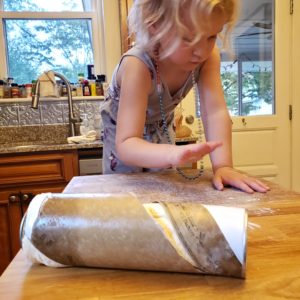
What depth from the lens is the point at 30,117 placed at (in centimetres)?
210

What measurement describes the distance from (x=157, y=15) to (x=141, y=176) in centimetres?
35

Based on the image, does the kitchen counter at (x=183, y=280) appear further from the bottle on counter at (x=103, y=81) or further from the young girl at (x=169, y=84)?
the bottle on counter at (x=103, y=81)

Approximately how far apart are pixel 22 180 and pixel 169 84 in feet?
3.35

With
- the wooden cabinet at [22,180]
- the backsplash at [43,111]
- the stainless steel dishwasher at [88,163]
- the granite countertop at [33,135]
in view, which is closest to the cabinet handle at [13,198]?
the wooden cabinet at [22,180]

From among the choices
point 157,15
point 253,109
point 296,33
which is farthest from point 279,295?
point 296,33

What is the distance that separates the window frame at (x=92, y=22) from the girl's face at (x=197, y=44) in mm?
1574

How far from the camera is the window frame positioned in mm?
2160

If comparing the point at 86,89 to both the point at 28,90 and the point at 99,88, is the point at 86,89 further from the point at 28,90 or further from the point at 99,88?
the point at 28,90

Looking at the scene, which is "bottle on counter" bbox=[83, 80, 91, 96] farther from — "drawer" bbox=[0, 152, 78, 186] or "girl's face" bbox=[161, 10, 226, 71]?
"girl's face" bbox=[161, 10, 226, 71]

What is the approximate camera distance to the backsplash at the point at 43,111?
207cm

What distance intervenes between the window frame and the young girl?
4.63ft

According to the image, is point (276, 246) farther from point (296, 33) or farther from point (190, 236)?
point (296, 33)

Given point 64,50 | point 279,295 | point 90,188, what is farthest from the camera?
point 64,50

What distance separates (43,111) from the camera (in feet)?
6.90
